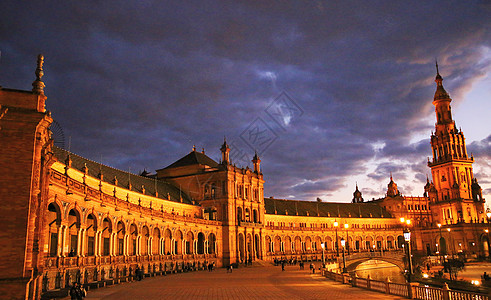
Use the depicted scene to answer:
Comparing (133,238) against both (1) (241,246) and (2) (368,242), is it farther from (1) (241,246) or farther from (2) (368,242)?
(2) (368,242)

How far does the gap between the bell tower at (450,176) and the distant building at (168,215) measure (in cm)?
32

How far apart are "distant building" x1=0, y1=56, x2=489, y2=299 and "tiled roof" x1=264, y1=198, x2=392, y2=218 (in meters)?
0.44

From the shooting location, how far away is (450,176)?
411 ft

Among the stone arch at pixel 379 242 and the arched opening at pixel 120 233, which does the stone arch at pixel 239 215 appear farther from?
the stone arch at pixel 379 242

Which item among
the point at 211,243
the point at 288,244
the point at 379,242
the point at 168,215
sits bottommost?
the point at 379,242

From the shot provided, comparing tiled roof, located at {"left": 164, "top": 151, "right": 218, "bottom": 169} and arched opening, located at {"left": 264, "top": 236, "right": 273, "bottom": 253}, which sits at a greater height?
tiled roof, located at {"left": 164, "top": 151, "right": 218, "bottom": 169}

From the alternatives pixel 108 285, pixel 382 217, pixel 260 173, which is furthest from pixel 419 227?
pixel 108 285

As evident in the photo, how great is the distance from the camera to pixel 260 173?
103 m

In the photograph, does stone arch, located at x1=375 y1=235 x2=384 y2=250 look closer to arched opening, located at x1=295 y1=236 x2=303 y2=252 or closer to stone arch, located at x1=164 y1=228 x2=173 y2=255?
arched opening, located at x1=295 y1=236 x2=303 y2=252

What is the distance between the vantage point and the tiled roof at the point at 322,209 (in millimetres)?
116500

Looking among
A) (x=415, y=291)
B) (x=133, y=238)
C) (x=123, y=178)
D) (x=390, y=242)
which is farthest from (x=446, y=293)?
(x=390, y=242)

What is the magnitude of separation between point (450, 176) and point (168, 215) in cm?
9263

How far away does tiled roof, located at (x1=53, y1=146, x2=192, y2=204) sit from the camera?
53194mm

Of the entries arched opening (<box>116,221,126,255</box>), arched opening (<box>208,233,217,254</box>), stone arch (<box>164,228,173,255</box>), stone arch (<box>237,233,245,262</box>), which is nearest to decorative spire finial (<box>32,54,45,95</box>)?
arched opening (<box>116,221,126,255</box>)
